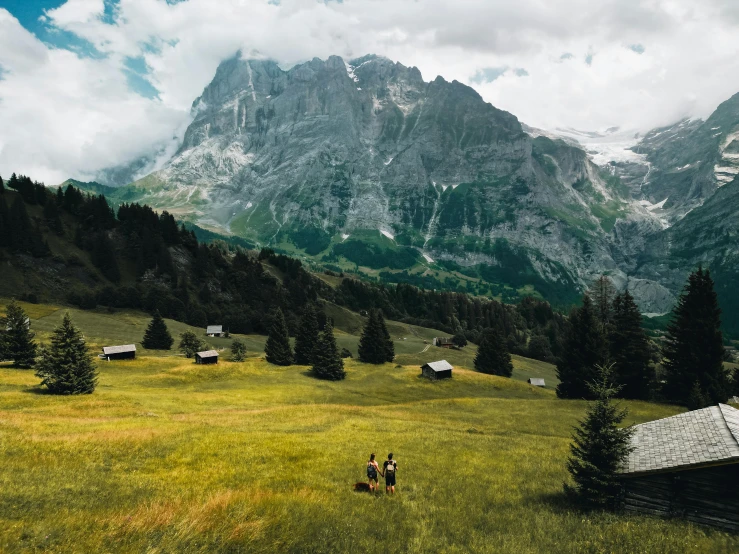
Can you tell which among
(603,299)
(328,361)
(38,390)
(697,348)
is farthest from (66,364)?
(603,299)

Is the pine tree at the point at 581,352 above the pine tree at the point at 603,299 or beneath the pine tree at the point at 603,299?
beneath

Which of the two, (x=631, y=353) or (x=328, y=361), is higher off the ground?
(x=631, y=353)

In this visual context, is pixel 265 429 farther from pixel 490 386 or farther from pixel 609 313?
pixel 609 313

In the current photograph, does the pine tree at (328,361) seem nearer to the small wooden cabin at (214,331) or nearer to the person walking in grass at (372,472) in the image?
the small wooden cabin at (214,331)

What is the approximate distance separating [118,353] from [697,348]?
100 meters

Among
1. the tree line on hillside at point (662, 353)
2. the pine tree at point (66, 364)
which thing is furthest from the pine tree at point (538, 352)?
the pine tree at point (66, 364)

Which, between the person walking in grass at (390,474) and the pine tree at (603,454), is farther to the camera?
the person walking in grass at (390,474)

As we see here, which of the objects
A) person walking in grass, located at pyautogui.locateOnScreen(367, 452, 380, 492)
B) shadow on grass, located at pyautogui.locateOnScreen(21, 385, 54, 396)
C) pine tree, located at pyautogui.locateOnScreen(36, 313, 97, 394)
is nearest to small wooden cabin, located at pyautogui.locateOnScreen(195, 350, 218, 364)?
pine tree, located at pyautogui.locateOnScreen(36, 313, 97, 394)

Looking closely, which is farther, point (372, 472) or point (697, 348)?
point (697, 348)

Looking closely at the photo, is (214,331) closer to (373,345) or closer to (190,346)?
(190,346)

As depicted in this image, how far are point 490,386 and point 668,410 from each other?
33017 mm

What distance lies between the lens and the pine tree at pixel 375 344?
102 metres

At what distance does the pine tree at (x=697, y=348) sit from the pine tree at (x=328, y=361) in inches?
2195

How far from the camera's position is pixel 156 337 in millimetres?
100438
